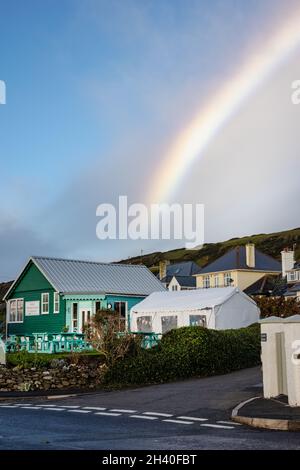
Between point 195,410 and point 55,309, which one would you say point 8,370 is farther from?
point 55,309

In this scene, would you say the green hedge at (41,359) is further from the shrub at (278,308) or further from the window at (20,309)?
the shrub at (278,308)

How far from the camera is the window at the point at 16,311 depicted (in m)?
46.4

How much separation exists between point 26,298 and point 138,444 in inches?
1426

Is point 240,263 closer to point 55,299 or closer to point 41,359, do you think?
point 55,299

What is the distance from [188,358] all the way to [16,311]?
77.5 feet

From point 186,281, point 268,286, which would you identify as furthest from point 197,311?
point 186,281

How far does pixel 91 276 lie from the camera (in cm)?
4534

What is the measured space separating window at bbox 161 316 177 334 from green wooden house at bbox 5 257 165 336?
3739 mm

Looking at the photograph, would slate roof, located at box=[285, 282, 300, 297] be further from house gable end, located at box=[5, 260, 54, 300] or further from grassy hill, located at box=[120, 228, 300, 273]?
grassy hill, located at box=[120, 228, 300, 273]

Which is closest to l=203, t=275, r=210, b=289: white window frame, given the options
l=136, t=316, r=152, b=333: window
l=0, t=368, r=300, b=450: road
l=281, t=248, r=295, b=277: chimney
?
l=281, t=248, r=295, b=277: chimney

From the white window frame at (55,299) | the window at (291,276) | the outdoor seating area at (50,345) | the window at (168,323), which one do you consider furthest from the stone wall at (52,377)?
the window at (291,276)

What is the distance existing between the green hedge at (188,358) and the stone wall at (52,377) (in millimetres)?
1078

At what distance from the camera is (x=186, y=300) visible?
3775 centimetres
